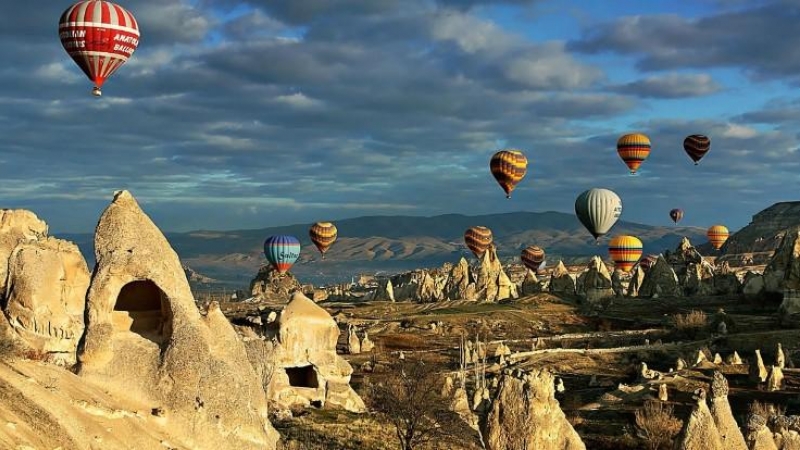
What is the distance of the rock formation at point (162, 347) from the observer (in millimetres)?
17906

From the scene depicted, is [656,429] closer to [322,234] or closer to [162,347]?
[162,347]

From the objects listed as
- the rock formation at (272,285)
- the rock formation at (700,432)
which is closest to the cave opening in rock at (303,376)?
the rock formation at (700,432)

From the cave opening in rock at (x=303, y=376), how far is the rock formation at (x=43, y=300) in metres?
7.95

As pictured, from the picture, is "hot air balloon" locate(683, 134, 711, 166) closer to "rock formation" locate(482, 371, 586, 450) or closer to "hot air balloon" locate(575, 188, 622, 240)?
"hot air balloon" locate(575, 188, 622, 240)

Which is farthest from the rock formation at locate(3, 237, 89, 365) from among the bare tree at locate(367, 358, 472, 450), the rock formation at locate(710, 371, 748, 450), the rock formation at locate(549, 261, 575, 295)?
the rock formation at locate(549, 261, 575, 295)

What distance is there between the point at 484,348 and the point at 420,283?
73.9 m

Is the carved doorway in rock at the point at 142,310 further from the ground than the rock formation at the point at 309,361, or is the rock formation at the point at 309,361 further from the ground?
the carved doorway in rock at the point at 142,310

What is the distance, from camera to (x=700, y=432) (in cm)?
2144

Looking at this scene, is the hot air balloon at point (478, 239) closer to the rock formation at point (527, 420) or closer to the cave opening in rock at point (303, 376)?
the cave opening in rock at point (303, 376)

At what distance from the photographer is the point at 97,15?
49.8 metres

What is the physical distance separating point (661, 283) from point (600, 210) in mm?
22562

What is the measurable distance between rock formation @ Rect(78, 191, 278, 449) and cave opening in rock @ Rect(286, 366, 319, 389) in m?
15.4

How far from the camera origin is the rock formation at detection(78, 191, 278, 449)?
58.7ft

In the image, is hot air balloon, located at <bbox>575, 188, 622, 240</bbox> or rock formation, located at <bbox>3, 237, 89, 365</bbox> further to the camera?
hot air balloon, located at <bbox>575, 188, 622, 240</bbox>
